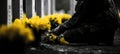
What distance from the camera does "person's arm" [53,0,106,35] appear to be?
562 inches

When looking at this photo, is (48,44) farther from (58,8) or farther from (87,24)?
(58,8)

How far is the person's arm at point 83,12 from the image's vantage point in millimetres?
14266

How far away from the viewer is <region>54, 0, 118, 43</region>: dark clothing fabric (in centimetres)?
1412

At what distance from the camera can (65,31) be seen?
46.4 feet

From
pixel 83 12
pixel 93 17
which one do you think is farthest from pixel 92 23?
pixel 83 12

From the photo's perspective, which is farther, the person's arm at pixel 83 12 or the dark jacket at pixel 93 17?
the person's arm at pixel 83 12

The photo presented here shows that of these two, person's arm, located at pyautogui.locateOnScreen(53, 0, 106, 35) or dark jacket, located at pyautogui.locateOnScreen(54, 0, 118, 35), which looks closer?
dark jacket, located at pyautogui.locateOnScreen(54, 0, 118, 35)

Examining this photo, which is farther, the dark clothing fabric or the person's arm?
the person's arm

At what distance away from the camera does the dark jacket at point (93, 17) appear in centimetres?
1416

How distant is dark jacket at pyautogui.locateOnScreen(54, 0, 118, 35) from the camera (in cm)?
1416

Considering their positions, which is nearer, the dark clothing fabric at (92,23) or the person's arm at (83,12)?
the dark clothing fabric at (92,23)

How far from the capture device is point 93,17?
14.5 m

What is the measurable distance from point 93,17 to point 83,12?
32 cm

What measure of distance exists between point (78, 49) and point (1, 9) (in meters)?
2.20
